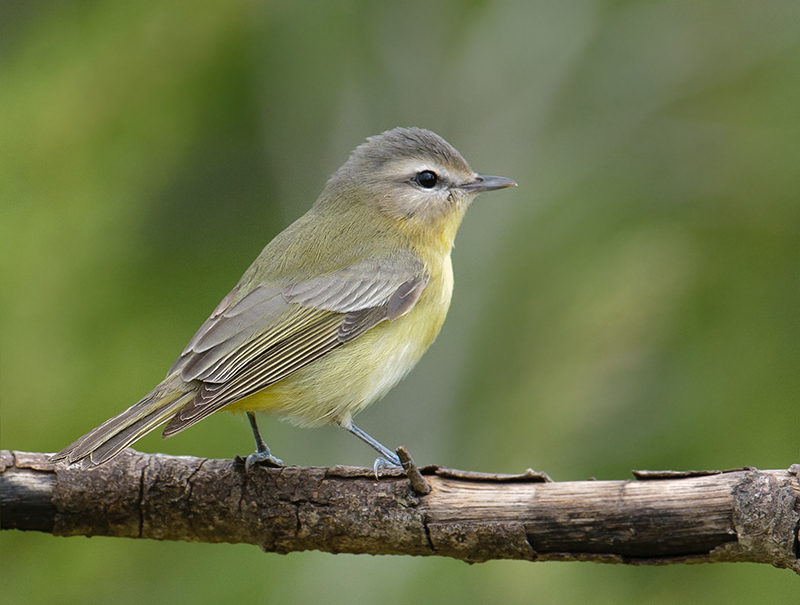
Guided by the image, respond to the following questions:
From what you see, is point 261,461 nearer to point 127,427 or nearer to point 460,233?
point 127,427

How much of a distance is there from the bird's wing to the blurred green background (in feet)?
2.98

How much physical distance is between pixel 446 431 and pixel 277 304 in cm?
210

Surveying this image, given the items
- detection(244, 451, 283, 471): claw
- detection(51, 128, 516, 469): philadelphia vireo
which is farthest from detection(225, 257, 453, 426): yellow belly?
detection(244, 451, 283, 471): claw

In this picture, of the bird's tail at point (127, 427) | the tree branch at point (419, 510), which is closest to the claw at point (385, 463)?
the tree branch at point (419, 510)

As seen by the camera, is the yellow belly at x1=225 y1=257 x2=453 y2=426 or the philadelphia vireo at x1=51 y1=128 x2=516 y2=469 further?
the yellow belly at x1=225 y1=257 x2=453 y2=426

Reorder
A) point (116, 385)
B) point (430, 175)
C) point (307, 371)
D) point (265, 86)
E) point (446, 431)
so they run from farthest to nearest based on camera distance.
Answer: point (265, 86)
point (446, 431)
point (430, 175)
point (116, 385)
point (307, 371)

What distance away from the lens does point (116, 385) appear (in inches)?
192

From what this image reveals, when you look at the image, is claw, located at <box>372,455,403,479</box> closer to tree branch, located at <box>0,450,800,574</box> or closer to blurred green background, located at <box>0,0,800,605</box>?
tree branch, located at <box>0,450,800,574</box>

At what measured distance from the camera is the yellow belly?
430cm

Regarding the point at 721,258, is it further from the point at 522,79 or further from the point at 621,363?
the point at 522,79

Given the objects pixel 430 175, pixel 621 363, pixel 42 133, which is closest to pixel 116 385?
pixel 42 133

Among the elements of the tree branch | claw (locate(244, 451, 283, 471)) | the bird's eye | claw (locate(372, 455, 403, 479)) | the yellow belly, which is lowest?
the tree branch

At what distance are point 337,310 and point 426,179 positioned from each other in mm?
1119

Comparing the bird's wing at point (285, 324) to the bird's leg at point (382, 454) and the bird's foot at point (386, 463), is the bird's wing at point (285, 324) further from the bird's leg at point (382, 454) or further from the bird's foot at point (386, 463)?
the bird's foot at point (386, 463)
